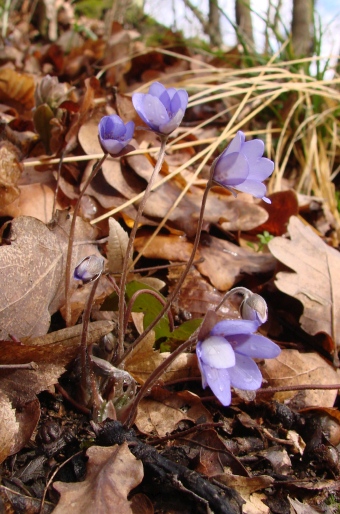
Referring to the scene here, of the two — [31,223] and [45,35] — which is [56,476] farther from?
[45,35]

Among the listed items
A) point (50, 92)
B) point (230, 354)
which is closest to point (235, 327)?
point (230, 354)

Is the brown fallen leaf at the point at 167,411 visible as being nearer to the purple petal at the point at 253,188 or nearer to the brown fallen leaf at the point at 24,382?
the brown fallen leaf at the point at 24,382

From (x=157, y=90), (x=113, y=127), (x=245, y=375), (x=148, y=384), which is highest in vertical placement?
(x=157, y=90)

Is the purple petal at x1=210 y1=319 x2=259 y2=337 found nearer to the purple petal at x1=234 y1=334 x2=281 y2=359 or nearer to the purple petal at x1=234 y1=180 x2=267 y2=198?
the purple petal at x1=234 y1=334 x2=281 y2=359

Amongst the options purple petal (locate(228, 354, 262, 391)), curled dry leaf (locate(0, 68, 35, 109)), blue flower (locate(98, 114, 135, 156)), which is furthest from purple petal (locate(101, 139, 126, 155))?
curled dry leaf (locate(0, 68, 35, 109))

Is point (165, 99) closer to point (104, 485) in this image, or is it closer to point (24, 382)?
point (24, 382)

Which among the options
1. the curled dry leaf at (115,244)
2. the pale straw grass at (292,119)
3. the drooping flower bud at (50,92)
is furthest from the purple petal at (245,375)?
the pale straw grass at (292,119)

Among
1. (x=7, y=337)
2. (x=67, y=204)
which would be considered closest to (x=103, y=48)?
(x=67, y=204)

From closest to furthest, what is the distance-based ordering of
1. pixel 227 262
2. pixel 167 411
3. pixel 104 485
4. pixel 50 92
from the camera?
pixel 104 485, pixel 167 411, pixel 227 262, pixel 50 92
